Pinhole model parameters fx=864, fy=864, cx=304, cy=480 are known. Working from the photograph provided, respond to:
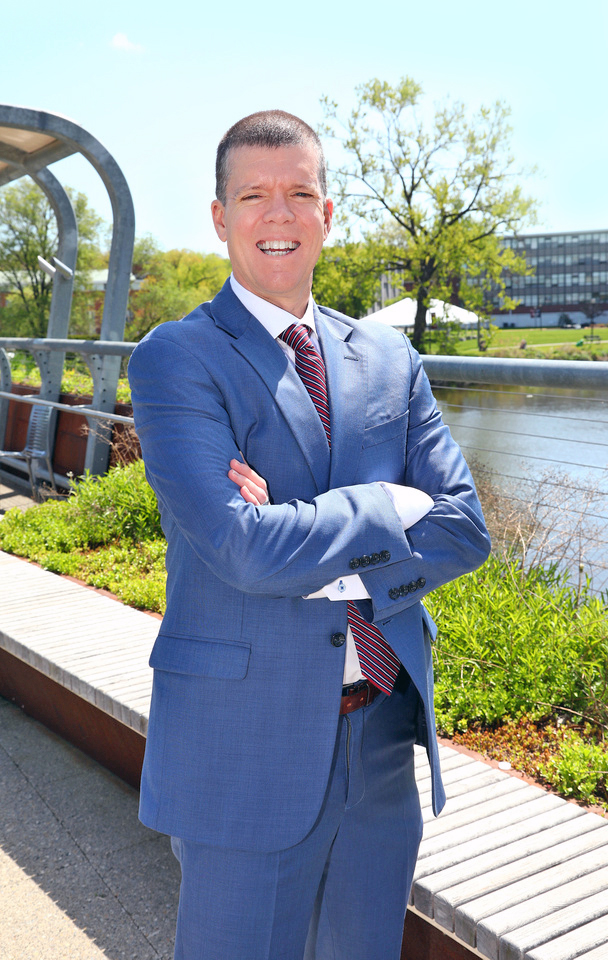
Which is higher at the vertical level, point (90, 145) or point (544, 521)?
point (90, 145)

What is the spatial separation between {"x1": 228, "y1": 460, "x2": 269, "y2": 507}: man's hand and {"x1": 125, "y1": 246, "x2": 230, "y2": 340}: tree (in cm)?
5136

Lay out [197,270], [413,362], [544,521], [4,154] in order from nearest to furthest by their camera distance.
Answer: [413,362]
[544,521]
[4,154]
[197,270]

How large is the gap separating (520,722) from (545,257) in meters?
138

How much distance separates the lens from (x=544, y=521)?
4453 mm

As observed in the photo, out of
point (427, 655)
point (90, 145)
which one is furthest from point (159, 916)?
point (90, 145)

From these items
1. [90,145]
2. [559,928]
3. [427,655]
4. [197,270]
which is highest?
[197,270]

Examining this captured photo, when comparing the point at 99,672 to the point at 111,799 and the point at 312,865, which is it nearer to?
the point at 111,799

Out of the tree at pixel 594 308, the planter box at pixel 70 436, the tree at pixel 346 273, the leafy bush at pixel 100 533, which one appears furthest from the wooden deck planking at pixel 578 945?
the tree at pixel 594 308

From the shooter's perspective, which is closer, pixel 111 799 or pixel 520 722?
pixel 520 722

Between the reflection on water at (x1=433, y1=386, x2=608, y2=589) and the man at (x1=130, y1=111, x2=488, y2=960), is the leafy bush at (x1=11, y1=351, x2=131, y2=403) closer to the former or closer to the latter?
the reflection on water at (x1=433, y1=386, x2=608, y2=589)

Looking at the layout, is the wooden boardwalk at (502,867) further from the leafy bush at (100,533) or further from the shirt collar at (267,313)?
the leafy bush at (100,533)

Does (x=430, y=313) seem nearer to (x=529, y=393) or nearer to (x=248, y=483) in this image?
(x=529, y=393)

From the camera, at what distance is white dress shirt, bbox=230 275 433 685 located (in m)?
1.49

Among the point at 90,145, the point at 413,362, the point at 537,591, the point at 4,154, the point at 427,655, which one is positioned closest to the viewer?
the point at 427,655
